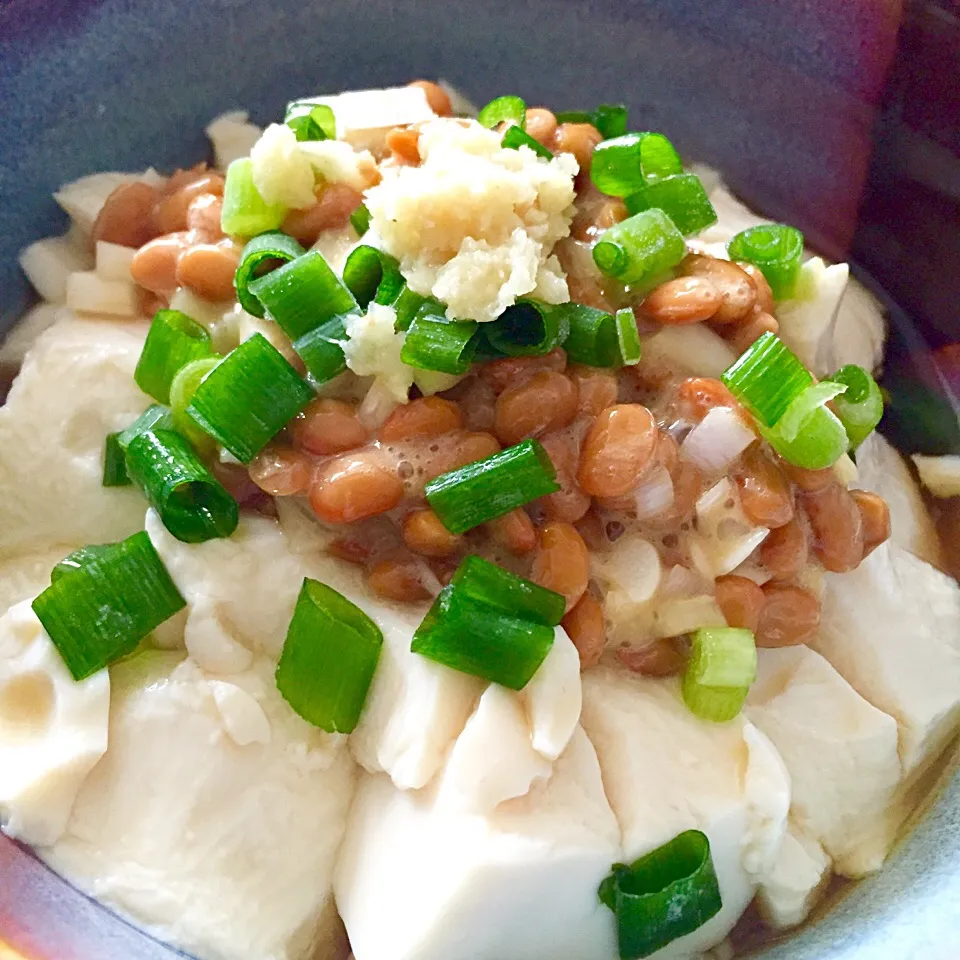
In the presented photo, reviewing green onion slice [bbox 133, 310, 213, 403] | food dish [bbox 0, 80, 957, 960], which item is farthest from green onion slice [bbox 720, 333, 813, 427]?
green onion slice [bbox 133, 310, 213, 403]

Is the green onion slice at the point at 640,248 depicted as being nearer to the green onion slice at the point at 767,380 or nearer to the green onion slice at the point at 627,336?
the green onion slice at the point at 627,336

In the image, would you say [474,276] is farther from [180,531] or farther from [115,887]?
[115,887]

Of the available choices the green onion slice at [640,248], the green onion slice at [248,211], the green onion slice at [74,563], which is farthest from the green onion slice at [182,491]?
the green onion slice at [640,248]

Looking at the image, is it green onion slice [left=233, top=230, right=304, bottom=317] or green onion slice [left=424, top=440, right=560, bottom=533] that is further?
green onion slice [left=233, top=230, right=304, bottom=317]

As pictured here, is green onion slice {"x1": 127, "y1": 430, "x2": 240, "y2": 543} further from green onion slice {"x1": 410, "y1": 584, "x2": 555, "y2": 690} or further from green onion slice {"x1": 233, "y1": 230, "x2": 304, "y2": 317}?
green onion slice {"x1": 410, "y1": 584, "x2": 555, "y2": 690}

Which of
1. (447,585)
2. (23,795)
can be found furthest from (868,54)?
(23,795)

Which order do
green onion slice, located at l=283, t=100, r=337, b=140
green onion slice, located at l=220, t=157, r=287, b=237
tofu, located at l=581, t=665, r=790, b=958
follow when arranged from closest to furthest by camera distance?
1. tofu, located at l=581, t=665, r=790, b=958
2. green onion slice, located at l=220, t=157, r=287, b=237
3. green onion slice, located at l=283, t=100, r=337, b=140

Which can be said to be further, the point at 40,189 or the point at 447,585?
the point at 40,189
